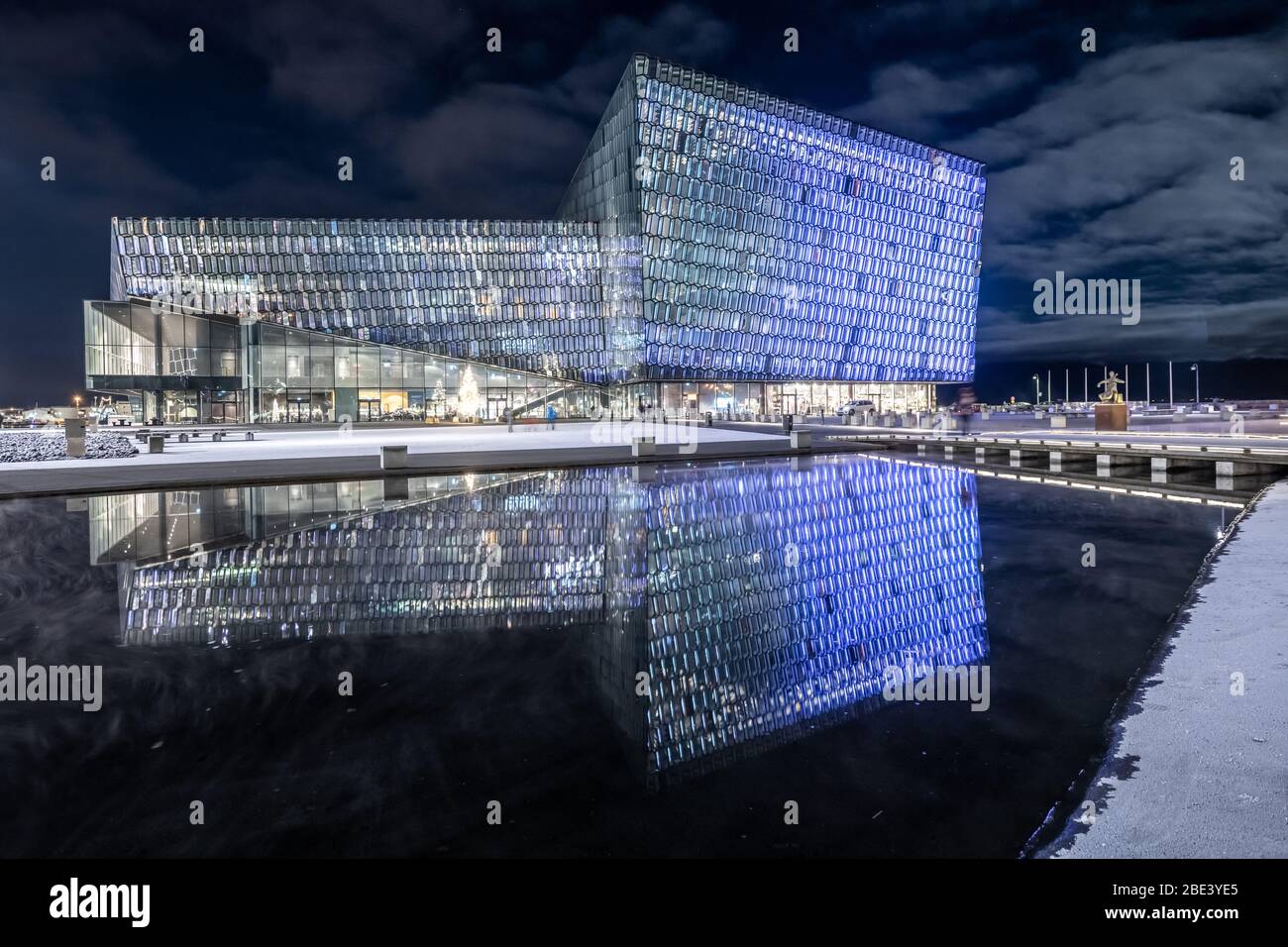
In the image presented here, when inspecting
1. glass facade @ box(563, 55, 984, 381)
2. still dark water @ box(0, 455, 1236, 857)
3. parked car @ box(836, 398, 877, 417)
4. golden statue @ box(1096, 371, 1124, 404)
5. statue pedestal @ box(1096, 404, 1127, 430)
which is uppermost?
glass facade @ box(563, 55, 984, 381)

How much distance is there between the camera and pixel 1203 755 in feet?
14.4

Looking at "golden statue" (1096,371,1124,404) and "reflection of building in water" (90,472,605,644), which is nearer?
"reflection of building in water" (90,472,605,644)

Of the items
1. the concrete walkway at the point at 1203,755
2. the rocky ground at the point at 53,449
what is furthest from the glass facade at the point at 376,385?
the concrete walkway at the point at 1203,755

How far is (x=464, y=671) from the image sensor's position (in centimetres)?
646

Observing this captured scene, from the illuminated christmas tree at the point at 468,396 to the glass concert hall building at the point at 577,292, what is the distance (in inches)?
8.9

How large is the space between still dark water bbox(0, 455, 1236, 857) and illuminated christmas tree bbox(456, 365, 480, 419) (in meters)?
66.1

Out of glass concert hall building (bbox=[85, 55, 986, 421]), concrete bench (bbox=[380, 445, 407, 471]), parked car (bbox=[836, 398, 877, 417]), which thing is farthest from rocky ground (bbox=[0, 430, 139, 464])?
parked car (bbox=[836, 398, 877, 417])

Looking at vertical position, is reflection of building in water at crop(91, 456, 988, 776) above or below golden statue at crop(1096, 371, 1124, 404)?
below

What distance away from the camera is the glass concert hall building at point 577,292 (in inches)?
2854

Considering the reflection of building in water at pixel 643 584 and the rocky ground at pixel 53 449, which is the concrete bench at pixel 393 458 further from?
the rocky ground at pixel 53 449

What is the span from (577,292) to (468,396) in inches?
656

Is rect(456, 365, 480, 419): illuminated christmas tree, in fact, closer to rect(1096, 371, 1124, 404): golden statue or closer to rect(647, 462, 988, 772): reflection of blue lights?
rect(1096, 371, 1124, 404): golden statue

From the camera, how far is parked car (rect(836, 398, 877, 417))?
262 ft

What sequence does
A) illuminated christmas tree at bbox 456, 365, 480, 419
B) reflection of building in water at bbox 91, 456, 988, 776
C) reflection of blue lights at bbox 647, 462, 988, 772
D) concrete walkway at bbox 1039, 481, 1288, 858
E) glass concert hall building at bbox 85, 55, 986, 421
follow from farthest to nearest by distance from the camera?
illuminated christmas tree at bbox 456, 365, 480, 419, glass concert hall building at bbox 85, 55, 986, 421, reflection of building in water at bbox 91, 456, 988, 776, reflection of blue lights at bbox 647, 462, 988, 772, concrete walkway at bbox 1039, 481, 1288, 858
